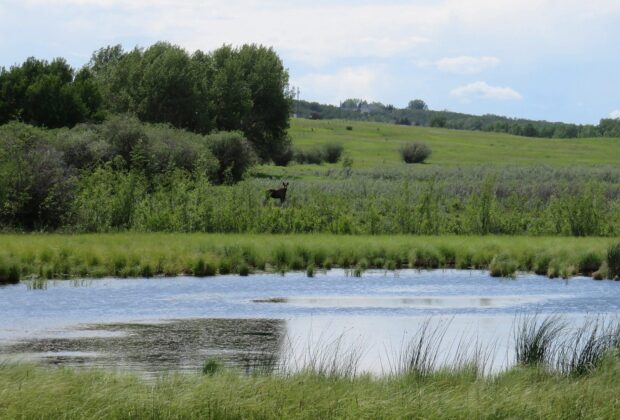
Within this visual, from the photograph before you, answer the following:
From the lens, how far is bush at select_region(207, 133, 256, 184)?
64812 mm

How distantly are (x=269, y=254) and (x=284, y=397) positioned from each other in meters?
19.4

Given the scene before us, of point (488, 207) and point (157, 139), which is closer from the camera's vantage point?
point (488, 207)

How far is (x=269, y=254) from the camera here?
32.3 meters

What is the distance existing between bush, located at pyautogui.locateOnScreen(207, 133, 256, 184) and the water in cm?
3371

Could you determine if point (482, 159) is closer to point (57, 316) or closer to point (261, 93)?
point (261, 93)

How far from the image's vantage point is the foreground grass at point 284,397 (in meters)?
12.3

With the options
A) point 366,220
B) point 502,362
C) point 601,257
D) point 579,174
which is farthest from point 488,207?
point 579,174

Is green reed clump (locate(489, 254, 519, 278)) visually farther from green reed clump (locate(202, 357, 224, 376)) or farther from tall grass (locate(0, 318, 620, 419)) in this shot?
green reed clump (locate(202, 357, 224, 376))

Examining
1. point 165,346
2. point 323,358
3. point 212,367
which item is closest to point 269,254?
point 165,346

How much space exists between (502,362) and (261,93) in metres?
66.5

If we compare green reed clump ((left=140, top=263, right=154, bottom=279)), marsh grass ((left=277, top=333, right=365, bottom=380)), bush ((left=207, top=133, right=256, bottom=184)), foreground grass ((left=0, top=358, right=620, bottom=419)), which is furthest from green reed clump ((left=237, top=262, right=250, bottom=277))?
bush ((left=207, top=133, right=256, bottom=184))

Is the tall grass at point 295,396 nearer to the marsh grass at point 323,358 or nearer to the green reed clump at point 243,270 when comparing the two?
the marsh grass at point 323,358

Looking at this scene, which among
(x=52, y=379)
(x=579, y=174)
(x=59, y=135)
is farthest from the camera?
(x=579, y=174)

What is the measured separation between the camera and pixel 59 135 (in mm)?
50094
